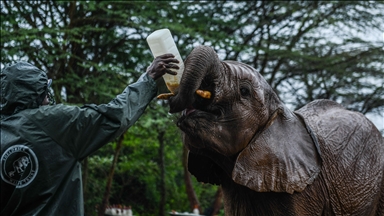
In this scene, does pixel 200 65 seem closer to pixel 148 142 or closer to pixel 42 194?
pixel 42 194

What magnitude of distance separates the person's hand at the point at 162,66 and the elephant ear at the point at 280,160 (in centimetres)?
106

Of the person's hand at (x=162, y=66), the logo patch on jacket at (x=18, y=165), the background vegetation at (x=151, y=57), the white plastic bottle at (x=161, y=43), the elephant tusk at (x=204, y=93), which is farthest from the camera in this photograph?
the background vegetation at (x=151, y=57)

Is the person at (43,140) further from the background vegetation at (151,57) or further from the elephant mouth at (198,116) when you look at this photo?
the background vegetation at (151,57)

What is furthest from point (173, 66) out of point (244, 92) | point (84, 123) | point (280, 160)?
point (280, 160)

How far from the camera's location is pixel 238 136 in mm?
5305

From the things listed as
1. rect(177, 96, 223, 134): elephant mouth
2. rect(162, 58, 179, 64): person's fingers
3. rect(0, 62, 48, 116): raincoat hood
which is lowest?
rect(177, 96, 223, 134): elephant mouth

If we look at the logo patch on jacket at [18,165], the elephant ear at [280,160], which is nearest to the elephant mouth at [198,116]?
the elephant ear at [280,160]

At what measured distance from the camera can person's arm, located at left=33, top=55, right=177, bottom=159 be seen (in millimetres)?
4020

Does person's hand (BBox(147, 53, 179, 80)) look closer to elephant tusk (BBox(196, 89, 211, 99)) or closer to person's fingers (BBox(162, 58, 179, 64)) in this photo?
person's fingers (BBox(162, 58, 179, 64))

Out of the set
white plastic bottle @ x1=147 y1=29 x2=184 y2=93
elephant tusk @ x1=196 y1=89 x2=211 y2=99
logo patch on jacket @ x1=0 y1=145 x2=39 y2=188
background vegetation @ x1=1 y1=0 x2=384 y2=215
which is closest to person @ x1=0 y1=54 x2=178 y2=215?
logo patch on jacket @ x1=0 y1=145 x2=39 y2=188

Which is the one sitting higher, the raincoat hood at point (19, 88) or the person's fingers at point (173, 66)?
the raincoat hood at point (19, 88)

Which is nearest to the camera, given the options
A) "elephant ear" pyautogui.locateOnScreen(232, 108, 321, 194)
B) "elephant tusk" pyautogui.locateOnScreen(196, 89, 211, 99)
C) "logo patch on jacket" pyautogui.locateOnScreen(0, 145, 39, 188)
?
"logo patch on jacket" pyautogui.locateOnScreen(0, 145, 39, 188)

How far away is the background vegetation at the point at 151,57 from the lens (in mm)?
12102

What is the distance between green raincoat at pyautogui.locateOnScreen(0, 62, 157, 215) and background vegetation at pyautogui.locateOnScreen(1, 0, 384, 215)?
23.0 feet
